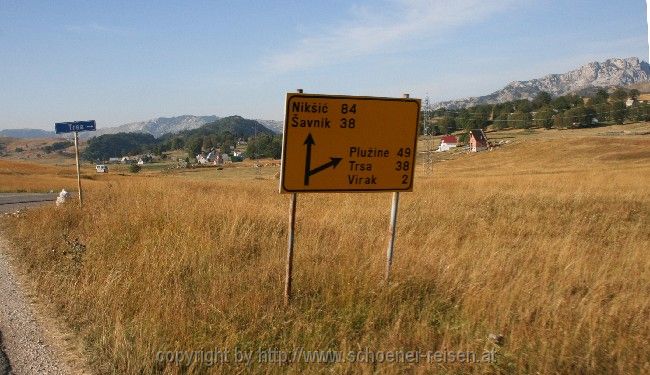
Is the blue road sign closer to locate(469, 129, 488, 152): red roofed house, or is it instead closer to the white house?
locate(469, 129, 488, 152): red roofed house

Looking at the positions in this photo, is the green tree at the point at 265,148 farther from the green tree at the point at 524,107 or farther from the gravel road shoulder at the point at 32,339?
the gravel road shoulder at the point at 32,339

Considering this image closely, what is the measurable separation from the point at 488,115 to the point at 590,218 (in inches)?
5641

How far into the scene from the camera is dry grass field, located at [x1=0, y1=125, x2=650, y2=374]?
360 centimetres

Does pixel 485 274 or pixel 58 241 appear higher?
pixel 485 274

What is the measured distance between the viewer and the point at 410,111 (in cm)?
484

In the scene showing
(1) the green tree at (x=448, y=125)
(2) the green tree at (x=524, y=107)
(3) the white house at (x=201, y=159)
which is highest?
(2) the green tree at (x=524, y=107)

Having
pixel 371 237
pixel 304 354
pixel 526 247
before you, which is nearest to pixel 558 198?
pixel 526 247

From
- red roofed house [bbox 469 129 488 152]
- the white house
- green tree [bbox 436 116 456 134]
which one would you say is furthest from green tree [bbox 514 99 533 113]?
the white house

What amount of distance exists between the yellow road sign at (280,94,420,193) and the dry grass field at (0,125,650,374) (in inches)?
41.4

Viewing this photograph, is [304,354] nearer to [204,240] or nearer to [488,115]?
[204,240]

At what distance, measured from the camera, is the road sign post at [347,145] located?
4.38m

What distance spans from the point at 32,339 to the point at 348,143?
11.2 feet

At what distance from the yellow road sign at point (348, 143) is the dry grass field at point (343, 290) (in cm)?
105

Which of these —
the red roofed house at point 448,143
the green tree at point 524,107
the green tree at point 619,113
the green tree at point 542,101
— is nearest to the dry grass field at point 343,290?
the red roofed house at point 448,143
